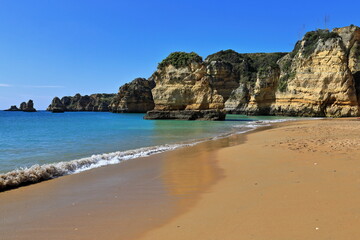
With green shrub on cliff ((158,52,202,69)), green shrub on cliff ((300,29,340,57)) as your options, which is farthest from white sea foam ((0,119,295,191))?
green shrub on cliff ((300,29,340,57))

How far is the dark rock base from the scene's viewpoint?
125ft

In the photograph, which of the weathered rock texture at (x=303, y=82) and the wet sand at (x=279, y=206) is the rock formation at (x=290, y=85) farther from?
the wet sand at (x=279, y=206)

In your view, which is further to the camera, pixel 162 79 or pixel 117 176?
pixel 162 79

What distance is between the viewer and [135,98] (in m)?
86.1

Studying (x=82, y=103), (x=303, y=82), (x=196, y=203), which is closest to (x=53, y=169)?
(x=196, y=203)

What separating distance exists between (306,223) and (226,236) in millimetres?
1079

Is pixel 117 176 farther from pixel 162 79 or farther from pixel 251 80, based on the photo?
pixel 251 80

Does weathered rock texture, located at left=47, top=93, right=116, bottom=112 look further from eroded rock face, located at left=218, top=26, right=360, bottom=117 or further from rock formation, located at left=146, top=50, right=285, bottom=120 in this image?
eroded rock face, located at left=218, top=26, right=360, bottom=117

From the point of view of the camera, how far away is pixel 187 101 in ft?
140

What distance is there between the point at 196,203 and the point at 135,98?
8369cm

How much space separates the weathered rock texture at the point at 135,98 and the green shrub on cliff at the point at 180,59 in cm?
4199

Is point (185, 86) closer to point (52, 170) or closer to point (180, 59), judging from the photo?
point (180, 59)

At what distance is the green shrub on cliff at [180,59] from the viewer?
42625 mm

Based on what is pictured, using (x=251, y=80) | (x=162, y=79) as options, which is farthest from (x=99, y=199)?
(x=251, y=80)
